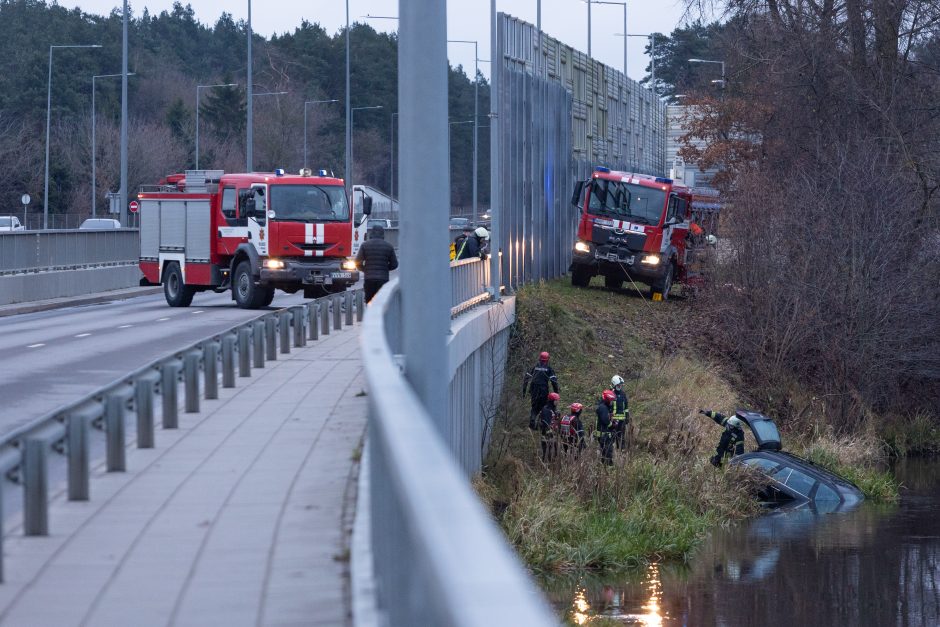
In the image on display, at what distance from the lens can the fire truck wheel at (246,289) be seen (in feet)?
96.0

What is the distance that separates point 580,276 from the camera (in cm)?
3953

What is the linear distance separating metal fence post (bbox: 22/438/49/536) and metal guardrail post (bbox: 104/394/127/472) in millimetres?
1941

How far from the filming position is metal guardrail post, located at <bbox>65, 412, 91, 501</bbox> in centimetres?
844

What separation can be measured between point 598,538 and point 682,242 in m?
18.5

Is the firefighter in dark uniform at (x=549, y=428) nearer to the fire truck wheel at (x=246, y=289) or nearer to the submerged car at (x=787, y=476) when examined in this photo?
the submerged car at (x=787, y=476)

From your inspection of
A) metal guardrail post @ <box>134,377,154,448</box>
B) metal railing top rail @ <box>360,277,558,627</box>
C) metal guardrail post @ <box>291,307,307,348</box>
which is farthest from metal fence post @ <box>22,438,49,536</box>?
metal guardrail post @ <box>291,307,307,348</box>

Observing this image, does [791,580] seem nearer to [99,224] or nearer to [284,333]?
[284,333]

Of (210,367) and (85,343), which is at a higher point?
(210,367)

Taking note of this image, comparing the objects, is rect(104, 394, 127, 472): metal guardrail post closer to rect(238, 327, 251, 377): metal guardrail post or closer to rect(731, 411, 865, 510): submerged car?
rect(238, 327, 251, 377): metal guardrail post

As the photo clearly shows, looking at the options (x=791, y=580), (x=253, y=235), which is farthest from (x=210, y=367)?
(x=253, y=235)

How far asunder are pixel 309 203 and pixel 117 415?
65.2 feet

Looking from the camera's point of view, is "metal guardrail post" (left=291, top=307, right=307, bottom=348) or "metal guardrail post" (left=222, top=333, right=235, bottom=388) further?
"metal guardrail post" (left=291, top=307, right=307, bottom=348)

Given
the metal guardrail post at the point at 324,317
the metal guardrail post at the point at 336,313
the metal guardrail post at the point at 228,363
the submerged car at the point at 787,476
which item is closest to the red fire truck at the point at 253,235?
the metal guardrail post at the point at 336,313

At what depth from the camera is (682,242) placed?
39.8m
